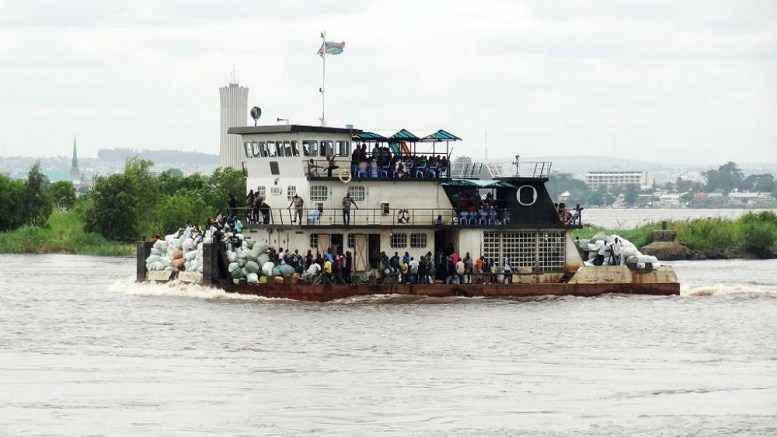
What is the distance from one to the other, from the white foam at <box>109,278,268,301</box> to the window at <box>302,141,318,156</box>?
535 cm

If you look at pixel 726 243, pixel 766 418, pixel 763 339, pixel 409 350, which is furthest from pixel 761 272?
pixel 766 418

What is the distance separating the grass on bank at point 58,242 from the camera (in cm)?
10169

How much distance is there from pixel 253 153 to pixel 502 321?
A: 39.1 feet

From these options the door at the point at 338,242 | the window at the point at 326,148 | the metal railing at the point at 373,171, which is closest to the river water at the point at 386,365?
the door at the point at 338,242

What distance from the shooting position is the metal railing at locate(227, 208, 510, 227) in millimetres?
53656

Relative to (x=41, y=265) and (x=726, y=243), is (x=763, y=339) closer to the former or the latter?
(x=41, y=265)

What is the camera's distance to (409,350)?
4238 centimetres

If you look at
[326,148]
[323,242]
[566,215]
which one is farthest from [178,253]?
[566,215]

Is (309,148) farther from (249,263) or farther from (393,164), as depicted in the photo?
(249,263)

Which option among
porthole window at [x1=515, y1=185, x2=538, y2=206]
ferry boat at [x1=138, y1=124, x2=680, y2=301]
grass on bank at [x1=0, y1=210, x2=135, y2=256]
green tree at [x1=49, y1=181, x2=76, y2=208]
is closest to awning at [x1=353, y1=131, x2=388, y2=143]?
ferry boat at [x1=138, y1=124, x2=680, y2=301]

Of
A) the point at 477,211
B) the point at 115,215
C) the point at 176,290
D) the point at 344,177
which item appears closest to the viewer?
the point at 344,177

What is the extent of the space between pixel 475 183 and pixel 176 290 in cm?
1063

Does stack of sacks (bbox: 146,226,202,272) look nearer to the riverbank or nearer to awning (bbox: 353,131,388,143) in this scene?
awning (bbox: 353,131,388,143)

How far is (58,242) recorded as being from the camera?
104688 mm
